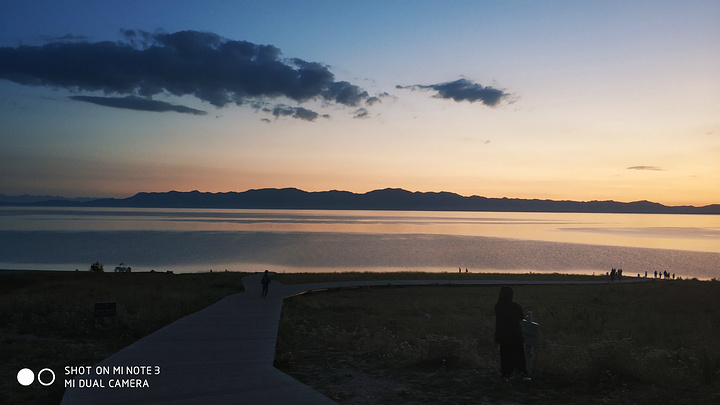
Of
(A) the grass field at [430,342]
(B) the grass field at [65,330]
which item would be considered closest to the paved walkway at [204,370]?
(A) the grass field at [430,342]

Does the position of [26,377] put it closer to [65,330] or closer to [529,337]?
[65,330]

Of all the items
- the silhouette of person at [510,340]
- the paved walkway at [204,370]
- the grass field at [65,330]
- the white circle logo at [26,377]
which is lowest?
the grass field at [65,330]

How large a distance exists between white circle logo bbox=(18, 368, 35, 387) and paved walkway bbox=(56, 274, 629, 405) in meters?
A: 0.52

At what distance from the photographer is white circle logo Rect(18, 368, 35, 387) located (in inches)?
355

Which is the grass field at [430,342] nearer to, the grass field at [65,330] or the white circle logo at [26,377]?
the grass field at [65,330]

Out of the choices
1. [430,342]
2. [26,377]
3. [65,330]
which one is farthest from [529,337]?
[65,330]

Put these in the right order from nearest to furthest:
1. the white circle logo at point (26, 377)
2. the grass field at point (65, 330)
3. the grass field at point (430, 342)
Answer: the grass field at point (430, 342), the white circle logo at point (26, 377), the grass field at point (65, 330)

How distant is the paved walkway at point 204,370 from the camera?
739cm

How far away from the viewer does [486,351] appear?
13.0 meters

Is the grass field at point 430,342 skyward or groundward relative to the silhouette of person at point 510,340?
groundward

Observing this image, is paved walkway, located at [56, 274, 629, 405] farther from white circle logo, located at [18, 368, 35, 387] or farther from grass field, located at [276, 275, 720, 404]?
grass field, located at [276, 275, 720, 404]

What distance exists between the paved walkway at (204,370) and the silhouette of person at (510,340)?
12.5 ft

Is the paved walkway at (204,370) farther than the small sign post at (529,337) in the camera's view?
No

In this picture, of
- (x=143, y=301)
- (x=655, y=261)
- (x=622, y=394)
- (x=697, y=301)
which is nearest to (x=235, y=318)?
(x=143, y=301)
